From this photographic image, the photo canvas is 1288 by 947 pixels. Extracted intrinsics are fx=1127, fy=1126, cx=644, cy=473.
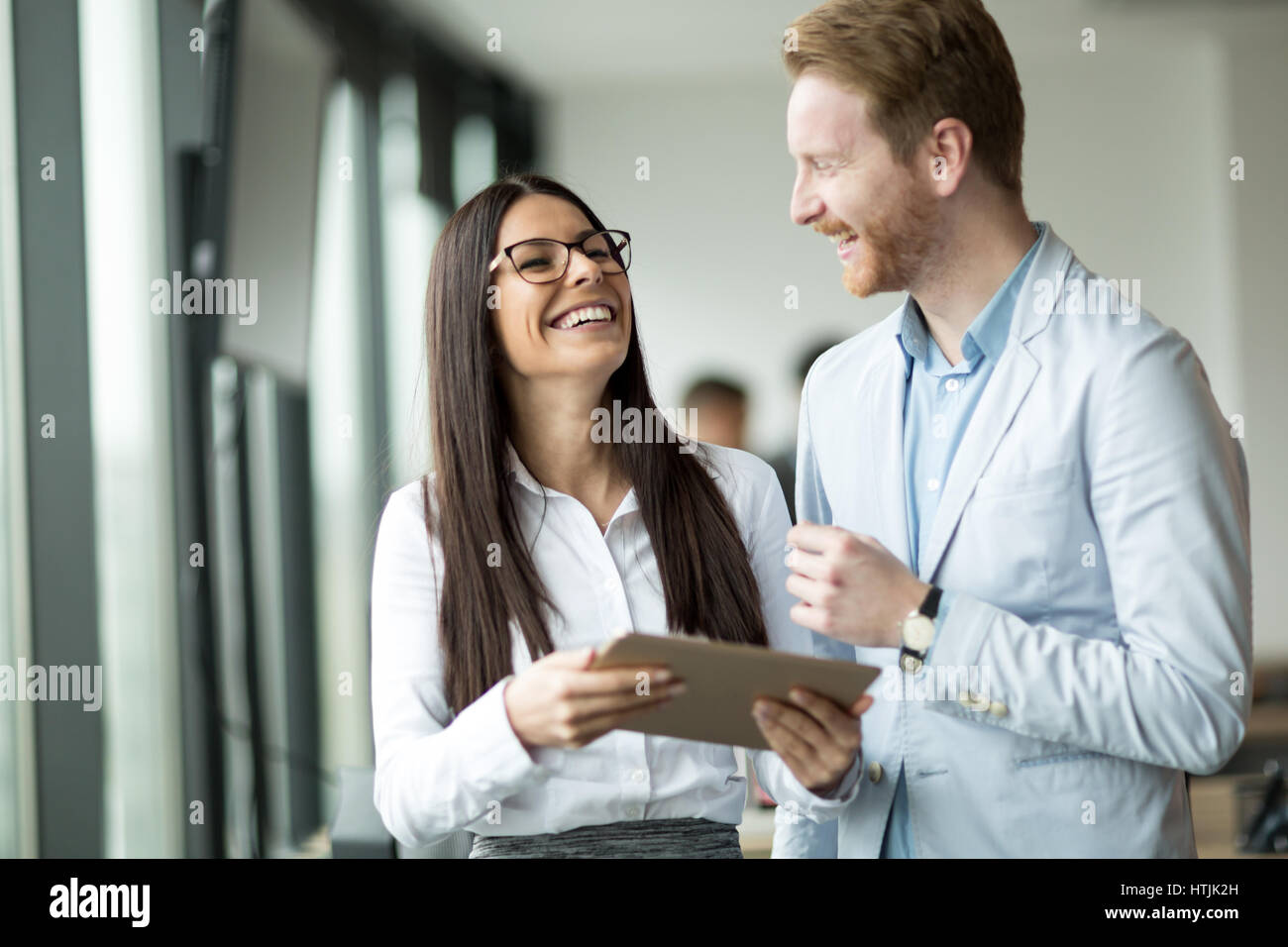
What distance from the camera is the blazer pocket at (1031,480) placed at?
1429mm

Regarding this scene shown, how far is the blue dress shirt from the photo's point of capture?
1.54 meters

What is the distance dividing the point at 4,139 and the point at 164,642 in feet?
4.23

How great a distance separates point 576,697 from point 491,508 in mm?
370

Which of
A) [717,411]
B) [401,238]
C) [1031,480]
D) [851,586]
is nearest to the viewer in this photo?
[851,586]

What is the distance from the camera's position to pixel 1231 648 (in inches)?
52.5

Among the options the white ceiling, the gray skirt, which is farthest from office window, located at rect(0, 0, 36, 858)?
the white ceiling

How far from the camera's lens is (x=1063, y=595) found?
146 centimetres

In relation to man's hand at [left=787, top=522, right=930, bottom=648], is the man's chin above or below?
above

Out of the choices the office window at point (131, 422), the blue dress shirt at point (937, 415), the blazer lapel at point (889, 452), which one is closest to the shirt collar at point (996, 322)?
the blue dress shirt at point (937, 415)

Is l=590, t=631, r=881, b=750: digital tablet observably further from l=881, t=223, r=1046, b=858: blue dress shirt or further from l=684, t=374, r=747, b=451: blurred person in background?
l=684, t=374, r=747, b=451: blurred person in background

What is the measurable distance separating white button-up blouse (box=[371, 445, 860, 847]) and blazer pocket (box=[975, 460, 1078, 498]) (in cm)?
34

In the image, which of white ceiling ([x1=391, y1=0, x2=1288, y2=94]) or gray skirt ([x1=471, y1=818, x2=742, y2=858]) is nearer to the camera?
gray skirt ([x1=471, y1=818, x2=742, y2=858])

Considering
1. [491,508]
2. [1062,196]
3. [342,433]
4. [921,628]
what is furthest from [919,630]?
[1062,196]

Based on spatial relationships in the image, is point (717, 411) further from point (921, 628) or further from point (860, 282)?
point (921, 628)
